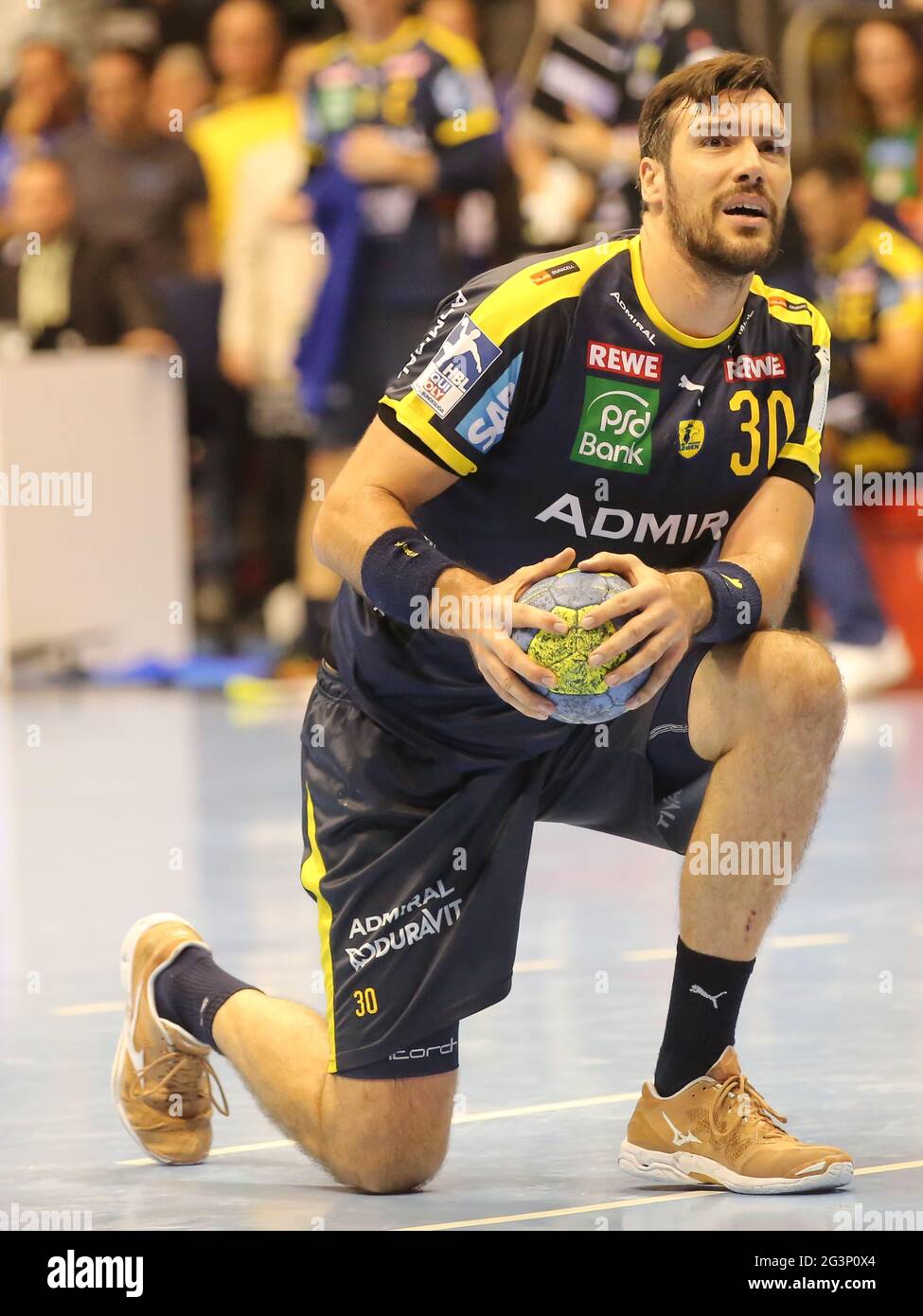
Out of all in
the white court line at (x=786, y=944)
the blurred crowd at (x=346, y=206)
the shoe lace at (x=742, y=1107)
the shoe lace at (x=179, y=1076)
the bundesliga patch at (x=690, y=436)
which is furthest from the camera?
the blurred crowd at (x=346, y=206)

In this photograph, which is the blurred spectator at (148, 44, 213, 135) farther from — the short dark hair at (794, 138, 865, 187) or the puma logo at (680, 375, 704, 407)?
the puma logo at (680, 375, 704, 407)

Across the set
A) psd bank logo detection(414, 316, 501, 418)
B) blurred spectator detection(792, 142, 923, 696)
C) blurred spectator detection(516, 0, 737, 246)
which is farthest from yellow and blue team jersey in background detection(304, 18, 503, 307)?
psd bank logo detection(414, 316, 501, 418)

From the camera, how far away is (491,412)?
3.52 m

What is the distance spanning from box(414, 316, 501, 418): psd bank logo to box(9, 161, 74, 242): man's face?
7936 mm

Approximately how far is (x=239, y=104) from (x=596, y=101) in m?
2.38

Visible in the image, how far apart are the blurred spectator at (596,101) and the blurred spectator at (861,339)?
78cm

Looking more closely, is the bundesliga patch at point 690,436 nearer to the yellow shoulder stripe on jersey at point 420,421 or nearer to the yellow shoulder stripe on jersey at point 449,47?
the yellow shoulder stripe on jersey at point 420,421

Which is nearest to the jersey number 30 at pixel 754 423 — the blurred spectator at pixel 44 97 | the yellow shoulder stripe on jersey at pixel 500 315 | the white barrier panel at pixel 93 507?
the yellow shoulder stripe on jersey at pixel 500 315

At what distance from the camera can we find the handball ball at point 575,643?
124 inches

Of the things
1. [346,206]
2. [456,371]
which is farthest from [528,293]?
[346,206]

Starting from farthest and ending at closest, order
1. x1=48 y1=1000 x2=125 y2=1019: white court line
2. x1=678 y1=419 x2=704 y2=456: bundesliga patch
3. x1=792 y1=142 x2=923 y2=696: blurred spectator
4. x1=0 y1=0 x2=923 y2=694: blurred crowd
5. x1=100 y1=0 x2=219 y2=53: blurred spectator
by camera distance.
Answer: x1=100 y1=0 x2=219 y2=53: blurred spectator < x1=792 y1=142 x2=923 y2=696: blurred spectator < x1=0 y1=0 x2=923 y2=694: blurred crowd < x1=48 y1=1000 x2=125 y2=1019: white court line < x1=678 y1=419 x2=704 y2=456: bundesliga patch

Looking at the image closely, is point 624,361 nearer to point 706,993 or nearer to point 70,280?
point 706,993

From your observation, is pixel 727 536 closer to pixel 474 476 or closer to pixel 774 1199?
pixel 474 476

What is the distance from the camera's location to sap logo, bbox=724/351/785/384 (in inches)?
144
